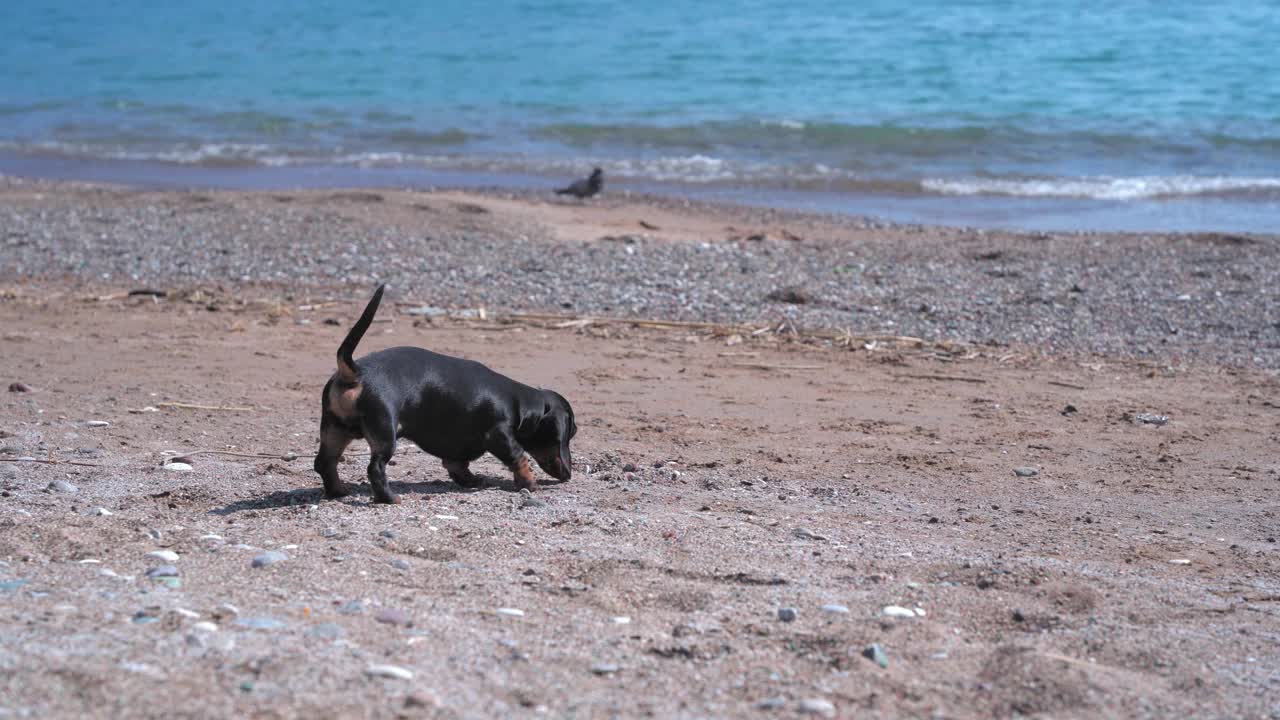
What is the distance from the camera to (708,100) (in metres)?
26.9

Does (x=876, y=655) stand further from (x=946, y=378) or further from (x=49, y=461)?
(x=946, y=378)

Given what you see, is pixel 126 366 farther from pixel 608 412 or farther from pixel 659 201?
pixel 659 201

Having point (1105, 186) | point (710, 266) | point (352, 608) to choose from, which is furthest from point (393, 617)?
point (1105, 186)

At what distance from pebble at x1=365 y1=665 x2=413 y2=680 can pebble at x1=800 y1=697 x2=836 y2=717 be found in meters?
0.98

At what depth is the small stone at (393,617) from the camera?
3.81 meters

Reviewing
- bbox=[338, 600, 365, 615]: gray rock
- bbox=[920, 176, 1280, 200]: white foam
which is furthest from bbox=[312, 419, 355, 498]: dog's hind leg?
bbox=[920, 176, 1280, 200]: white foam

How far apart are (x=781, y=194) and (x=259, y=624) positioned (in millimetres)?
14895

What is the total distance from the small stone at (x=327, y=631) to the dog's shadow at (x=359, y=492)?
4.82ft

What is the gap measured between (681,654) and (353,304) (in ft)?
21.1

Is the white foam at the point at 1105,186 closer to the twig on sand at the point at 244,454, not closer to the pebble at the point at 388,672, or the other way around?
the twig on sand at the point at 244,454

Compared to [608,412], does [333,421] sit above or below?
above

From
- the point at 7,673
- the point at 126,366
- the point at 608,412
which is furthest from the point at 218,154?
the point at 7,673

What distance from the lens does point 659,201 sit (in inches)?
650

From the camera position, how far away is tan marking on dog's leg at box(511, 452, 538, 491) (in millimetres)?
5645
